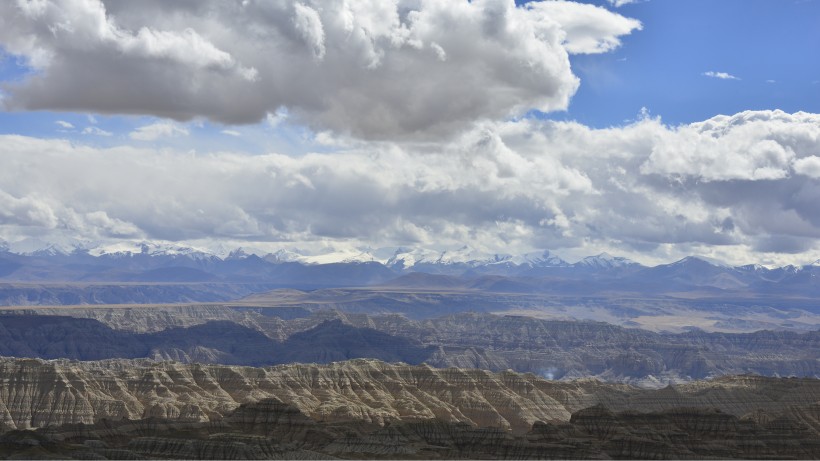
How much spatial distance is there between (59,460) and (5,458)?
9558 millimetres

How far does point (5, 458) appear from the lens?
196250 mm

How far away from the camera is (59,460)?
195875mm

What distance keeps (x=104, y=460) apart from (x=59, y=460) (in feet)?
24.9

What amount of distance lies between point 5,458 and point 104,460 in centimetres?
1688

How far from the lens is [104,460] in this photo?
19825 centimetres
